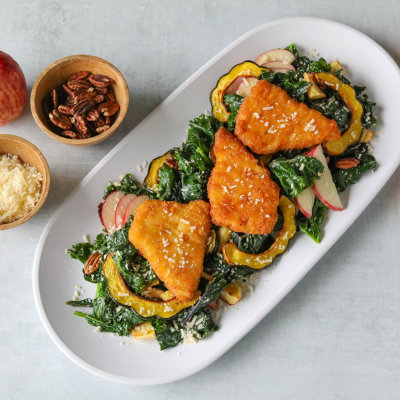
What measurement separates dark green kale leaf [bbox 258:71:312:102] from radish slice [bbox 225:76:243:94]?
0.14 meters

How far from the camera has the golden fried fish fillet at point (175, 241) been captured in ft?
8.32

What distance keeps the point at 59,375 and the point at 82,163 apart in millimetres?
1658

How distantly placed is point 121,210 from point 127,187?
17cm

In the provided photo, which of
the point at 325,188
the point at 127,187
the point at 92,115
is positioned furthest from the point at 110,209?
the point at 325,188

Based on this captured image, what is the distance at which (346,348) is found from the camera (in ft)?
10.2

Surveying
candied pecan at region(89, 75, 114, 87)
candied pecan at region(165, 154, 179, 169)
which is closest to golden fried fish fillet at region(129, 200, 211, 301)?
candied pecan at region(165, 154, 179, 169)

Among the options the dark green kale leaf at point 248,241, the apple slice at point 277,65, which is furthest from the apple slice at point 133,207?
the apple slice at point 277,65

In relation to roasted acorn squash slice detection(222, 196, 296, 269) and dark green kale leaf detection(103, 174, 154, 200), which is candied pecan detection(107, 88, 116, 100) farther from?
roasted acorn squash slice detection(222, 196, 296, 269)

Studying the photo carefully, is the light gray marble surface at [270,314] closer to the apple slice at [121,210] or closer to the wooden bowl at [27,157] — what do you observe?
the wooden bowl at [27,157]

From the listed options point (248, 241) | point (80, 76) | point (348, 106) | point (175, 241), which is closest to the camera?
point (175, 241)

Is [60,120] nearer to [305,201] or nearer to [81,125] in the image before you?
[81,125]

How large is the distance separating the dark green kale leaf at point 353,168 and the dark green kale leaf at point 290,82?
531mm

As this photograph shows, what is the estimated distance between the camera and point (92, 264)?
9.21 feet

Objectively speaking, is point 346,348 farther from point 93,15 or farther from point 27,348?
point 93,15
